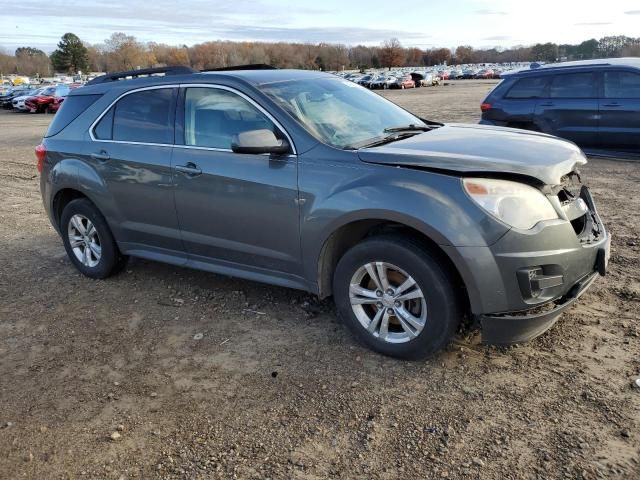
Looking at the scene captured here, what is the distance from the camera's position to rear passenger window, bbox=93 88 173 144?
4566mm

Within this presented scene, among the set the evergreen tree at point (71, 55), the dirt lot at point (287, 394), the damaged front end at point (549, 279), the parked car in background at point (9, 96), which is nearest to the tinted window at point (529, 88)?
the dirt lot at point (287, 394)

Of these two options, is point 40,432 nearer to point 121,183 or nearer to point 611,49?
point 121,183

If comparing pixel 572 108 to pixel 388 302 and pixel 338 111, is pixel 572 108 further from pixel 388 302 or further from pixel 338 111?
pixel 388 302

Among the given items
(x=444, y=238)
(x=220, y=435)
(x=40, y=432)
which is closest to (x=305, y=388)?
(x=220, y=435)

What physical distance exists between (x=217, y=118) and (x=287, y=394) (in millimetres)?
2105

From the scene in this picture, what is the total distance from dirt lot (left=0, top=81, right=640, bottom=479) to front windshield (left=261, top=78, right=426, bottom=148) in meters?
1.37

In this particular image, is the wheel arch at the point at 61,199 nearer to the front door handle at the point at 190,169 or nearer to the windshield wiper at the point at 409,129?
the front door handle at the point at 190,169

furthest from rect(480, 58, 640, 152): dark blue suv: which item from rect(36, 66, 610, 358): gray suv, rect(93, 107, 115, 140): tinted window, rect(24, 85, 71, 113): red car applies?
rect(24, 85, 71, 113): red car

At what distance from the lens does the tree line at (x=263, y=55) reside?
425ft

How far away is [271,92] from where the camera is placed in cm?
411

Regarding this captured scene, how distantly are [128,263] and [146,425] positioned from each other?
2942 millimetres

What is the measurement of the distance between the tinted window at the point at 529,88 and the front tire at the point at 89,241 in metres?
7.53

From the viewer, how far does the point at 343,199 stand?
3578 millimetres

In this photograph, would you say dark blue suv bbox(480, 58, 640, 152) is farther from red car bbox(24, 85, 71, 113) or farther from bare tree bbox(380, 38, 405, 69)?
bare tree bbox(380, 38, 405, 69)
